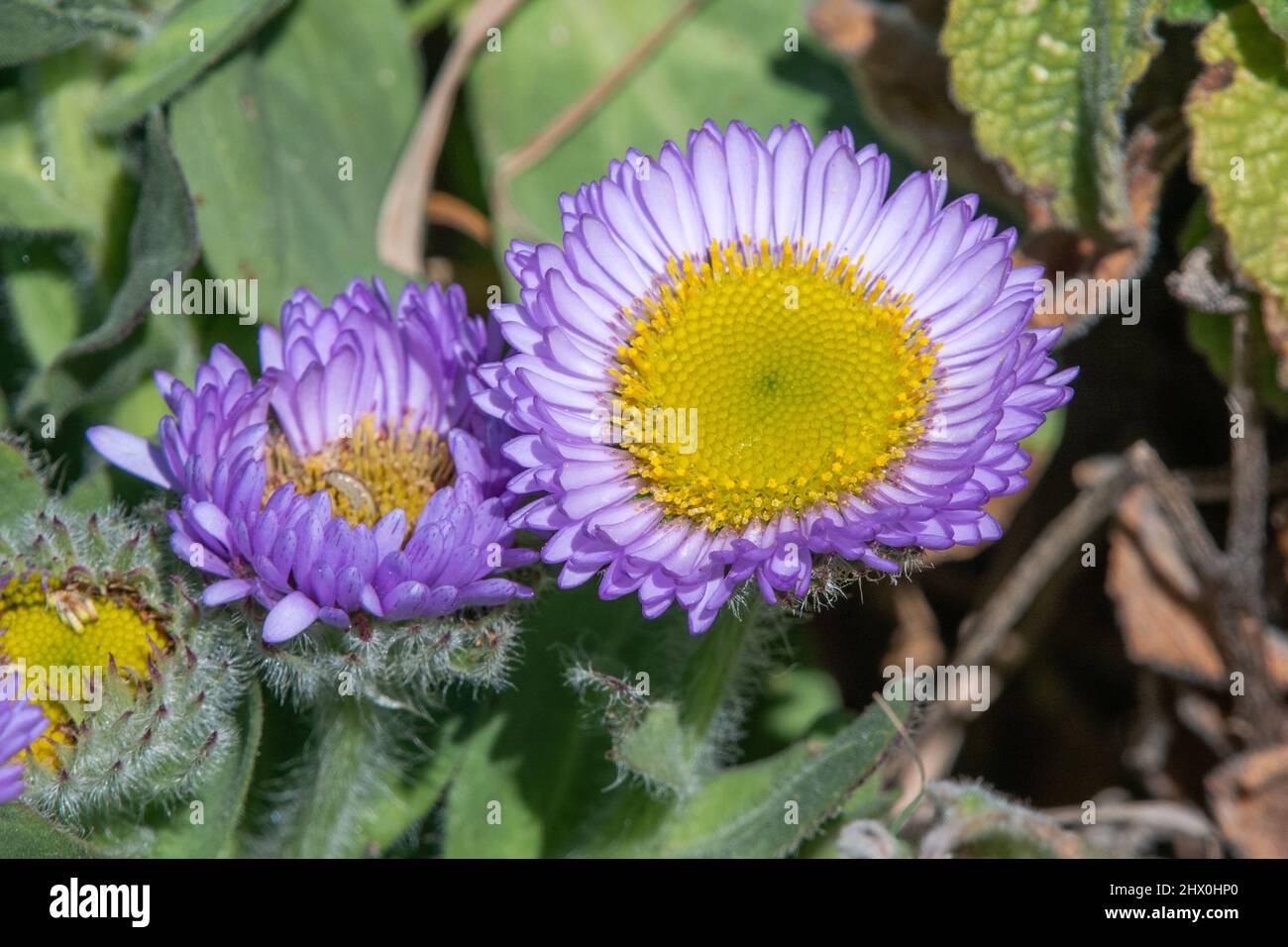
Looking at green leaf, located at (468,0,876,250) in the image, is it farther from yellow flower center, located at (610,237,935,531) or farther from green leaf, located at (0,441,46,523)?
green leaf, located at (0,441,46,523)

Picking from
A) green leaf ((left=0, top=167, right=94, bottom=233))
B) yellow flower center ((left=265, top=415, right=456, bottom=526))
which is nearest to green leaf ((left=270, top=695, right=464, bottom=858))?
yellow flower center ((left=265, top=415, right=456, bottom=526))

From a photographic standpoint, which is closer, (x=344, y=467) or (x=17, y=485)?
(x=344, y=467)

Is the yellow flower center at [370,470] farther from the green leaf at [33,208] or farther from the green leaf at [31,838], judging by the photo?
the green leaf at [33,208]

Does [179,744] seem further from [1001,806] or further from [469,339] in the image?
[1001,806]

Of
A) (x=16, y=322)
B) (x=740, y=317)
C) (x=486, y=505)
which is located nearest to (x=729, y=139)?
(x=740, y=317)

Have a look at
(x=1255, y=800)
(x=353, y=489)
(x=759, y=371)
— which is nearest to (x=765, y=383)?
(x=759, y=371)

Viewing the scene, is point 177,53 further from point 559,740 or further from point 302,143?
point 559,740
